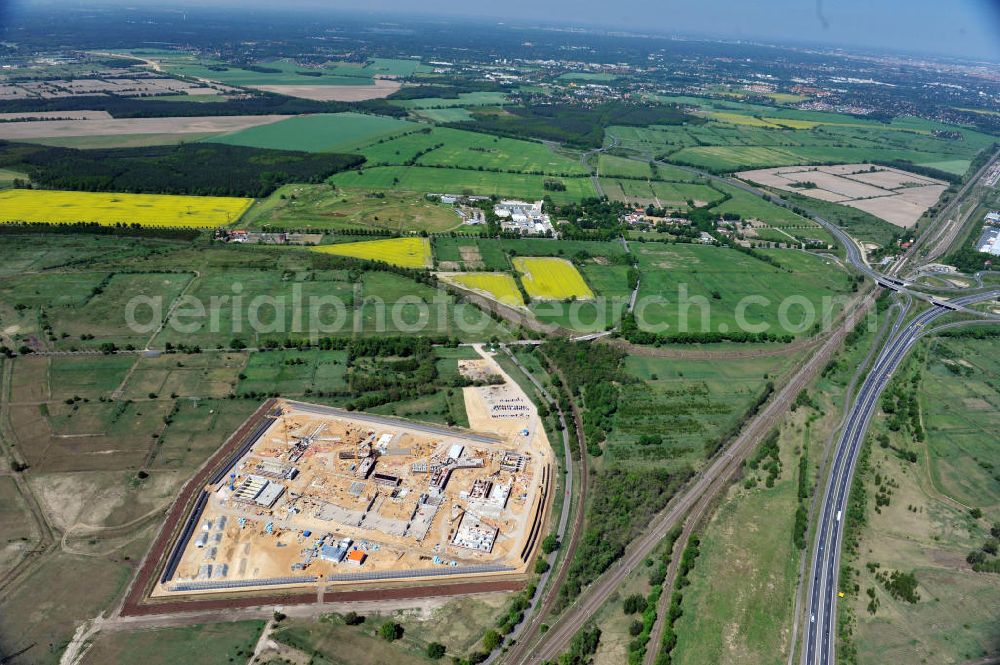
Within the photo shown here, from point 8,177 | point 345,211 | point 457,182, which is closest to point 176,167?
point 8,177

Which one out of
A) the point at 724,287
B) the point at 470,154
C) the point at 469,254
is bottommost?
the point at 469,254

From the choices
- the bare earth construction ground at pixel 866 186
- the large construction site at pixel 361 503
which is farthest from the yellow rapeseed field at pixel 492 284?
the bare earth construction ground at pixel 866 186

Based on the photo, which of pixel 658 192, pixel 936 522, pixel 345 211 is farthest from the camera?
pixel 658 192

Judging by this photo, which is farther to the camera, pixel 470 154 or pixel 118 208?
pixel 470 154

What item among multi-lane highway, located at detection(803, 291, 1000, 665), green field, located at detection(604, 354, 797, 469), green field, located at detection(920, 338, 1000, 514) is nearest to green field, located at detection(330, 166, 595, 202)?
green field, located at detection(604, 354, 797, 469)

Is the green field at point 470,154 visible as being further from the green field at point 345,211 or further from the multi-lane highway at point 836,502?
the multi-lane highway at point 836,502

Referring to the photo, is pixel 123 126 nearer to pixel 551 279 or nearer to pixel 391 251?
pixel 391 251

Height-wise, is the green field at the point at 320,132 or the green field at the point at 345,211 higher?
the green field at the point at 320,132
